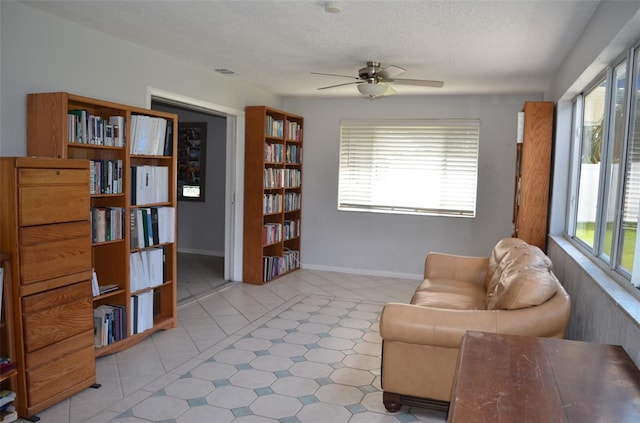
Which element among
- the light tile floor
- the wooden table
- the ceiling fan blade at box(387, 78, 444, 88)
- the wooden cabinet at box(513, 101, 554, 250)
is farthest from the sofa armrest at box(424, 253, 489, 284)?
the wooden table

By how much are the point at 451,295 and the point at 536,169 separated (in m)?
1.50

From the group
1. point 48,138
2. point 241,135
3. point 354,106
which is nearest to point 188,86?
point 241,135

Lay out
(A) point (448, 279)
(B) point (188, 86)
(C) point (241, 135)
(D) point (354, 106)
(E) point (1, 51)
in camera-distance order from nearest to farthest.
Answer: (E) point (1, 51) < (A) point (448, 279) < (B) point (188, 86) < (C) point (241, 135) < (D) point (354, 106)

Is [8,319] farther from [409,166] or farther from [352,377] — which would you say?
[409,166]

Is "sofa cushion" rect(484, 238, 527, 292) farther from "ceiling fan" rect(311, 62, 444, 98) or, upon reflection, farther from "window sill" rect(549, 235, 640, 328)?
"ceiling fan" rect(311, 62, 444, 98)

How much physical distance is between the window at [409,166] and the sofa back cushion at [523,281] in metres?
2.85

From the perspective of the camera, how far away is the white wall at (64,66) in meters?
3.11

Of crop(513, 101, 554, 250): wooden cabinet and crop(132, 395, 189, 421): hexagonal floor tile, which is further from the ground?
crop(513, 101, 554, 250): wooden cabinet

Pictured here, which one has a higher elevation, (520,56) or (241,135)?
(520,56)

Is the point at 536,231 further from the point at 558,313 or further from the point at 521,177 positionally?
the point at 558,313

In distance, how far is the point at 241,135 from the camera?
595 cm

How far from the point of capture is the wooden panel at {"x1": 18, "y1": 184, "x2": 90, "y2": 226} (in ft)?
8.87

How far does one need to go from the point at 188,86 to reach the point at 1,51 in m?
1.94

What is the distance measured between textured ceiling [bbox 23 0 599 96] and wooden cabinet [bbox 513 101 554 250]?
1.49 feet
